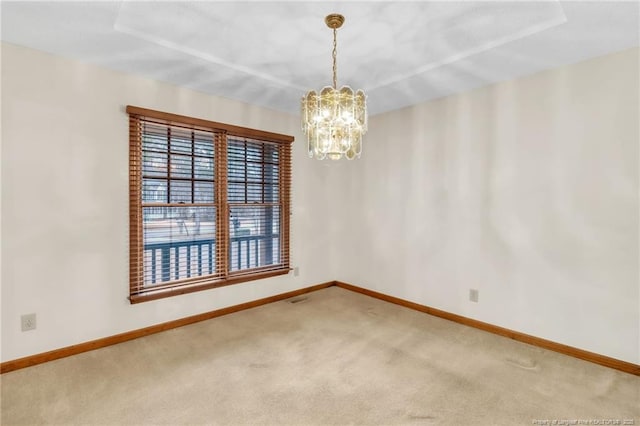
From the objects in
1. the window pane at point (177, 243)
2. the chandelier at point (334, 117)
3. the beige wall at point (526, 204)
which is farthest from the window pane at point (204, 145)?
the beige wall at point (526, 204)

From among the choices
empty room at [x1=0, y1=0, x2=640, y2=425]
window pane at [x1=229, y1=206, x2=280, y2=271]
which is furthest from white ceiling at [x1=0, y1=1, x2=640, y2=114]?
window pane at [x1=229, y1=206, x2=280, y2=271]

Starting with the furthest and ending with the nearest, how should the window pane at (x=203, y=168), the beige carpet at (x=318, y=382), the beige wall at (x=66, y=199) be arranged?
the window pane at (x=203, y=168) → the beige wall at (x=66, y=199) → the beige carpet at (x=318, y=382)

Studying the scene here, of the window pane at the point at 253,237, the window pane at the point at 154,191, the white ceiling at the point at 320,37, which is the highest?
the white ceiling at the point at 320,37

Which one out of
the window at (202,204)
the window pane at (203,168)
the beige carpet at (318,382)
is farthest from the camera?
the window pane at (203,168)

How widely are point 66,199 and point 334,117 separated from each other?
2.42m

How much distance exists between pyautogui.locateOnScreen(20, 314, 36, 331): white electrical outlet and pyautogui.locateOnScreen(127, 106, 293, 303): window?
71 centimetres

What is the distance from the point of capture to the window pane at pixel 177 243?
325 cm

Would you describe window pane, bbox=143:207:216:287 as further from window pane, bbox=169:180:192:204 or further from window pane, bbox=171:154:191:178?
window pane, bbox=171:154:191:178

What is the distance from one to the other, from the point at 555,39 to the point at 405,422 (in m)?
2.92

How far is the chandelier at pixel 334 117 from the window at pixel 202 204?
1.76 meters

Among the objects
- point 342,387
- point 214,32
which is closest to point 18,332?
point 342,387

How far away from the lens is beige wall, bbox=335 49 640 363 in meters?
2.58

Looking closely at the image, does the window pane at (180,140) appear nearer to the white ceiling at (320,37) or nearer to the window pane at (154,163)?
the window pane at (154,163)

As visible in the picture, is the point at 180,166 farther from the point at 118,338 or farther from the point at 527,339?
the point at 527,339
